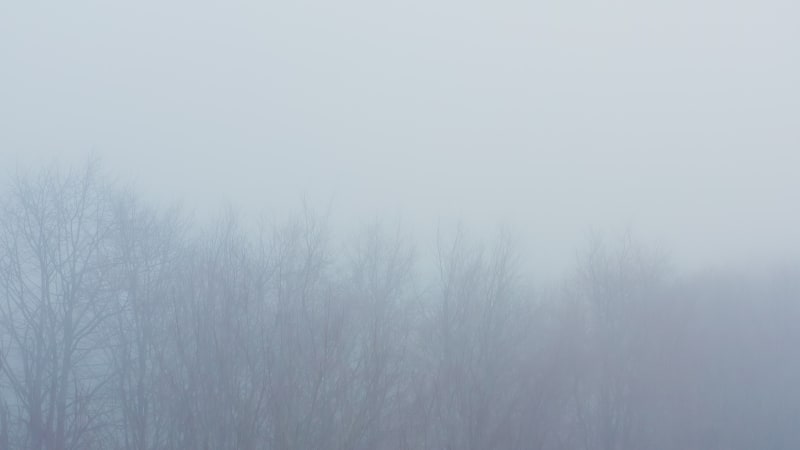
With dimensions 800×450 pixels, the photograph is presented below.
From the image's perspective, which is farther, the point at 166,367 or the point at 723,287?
the point at 723,287

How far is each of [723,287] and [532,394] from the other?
79.7 feet

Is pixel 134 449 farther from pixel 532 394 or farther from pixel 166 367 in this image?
pixel 532 394

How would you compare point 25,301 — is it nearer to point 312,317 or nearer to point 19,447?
point 19,447

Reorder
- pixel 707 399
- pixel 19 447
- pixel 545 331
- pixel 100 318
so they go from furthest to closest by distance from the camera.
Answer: pixel 707 399 < pixel 545 331 < pixel 100 318 < pixel 19 447

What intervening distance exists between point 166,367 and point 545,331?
12.6 metres

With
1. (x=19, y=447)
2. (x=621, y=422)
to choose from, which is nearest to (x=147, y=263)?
(x=19, y=447)

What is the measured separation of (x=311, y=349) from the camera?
12703 mm

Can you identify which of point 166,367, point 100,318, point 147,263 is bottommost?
point 166,367

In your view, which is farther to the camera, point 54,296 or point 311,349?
point 54,296

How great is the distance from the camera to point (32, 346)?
57.9 feet

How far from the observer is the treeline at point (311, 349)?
1242 cm

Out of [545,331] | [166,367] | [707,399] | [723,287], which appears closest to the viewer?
[166,367]

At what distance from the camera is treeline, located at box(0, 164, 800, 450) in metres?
12.4

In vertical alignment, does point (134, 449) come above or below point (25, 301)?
below
